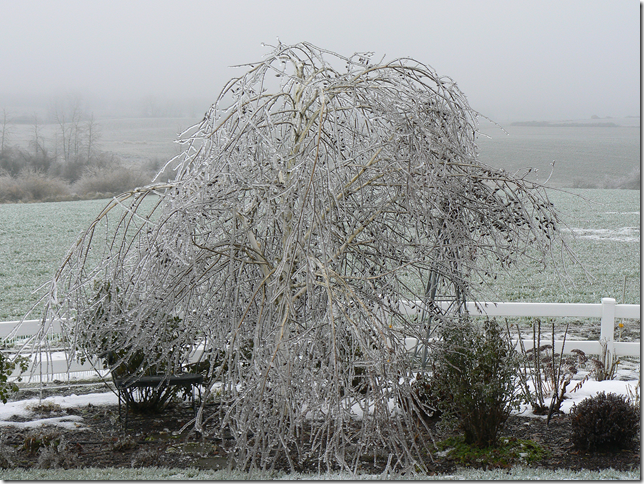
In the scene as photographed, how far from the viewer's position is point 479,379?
10.6 ft

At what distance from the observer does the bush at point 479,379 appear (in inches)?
127

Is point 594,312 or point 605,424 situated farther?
point 594,312

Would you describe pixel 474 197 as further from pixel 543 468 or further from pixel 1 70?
pixel 1 70

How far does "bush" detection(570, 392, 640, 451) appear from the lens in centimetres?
327

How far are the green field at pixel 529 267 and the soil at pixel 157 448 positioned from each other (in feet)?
18.0

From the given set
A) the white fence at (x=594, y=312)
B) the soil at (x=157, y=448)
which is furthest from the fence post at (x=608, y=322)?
the soil at (x=157, y=448)

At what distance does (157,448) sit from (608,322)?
4.39 m

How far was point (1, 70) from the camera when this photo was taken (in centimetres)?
1071

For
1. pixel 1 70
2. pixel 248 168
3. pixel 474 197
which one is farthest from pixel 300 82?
pixel 1 70

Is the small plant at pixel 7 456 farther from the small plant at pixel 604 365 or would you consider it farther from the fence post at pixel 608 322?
the fence post at pixel 608 322

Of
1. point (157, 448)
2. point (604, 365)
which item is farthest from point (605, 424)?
point (157, 448)

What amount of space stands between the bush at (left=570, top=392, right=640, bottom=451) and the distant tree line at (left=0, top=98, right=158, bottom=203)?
356 inches

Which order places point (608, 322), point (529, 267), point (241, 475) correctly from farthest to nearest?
1. point (529, 267)
2. point (608, 322)
3. point (241, 475)

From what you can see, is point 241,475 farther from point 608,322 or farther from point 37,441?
point 608,322
